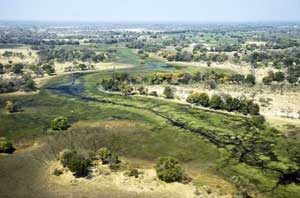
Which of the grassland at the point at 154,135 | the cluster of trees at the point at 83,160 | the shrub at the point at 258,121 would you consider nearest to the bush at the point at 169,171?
the grassland at the point at 154,135

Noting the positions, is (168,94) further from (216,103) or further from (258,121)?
(258,121)

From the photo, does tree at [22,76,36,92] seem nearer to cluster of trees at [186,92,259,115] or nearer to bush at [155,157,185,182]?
cluster of trees at [186,92,259,115]

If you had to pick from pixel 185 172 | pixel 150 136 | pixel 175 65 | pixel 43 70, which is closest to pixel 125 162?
pixel 185 172

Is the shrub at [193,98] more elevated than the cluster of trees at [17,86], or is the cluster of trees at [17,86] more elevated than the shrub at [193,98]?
the shrub at [193,98]

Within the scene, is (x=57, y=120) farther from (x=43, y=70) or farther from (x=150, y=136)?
(x=43, y=70)

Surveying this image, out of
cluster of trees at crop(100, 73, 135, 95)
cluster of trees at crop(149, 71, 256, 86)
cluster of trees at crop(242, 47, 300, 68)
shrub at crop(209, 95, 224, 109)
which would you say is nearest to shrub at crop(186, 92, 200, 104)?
shrub at crop(209, 95, 224, 109)

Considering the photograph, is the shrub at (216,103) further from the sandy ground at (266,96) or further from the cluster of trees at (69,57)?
the cluster of trees at (69,57)
